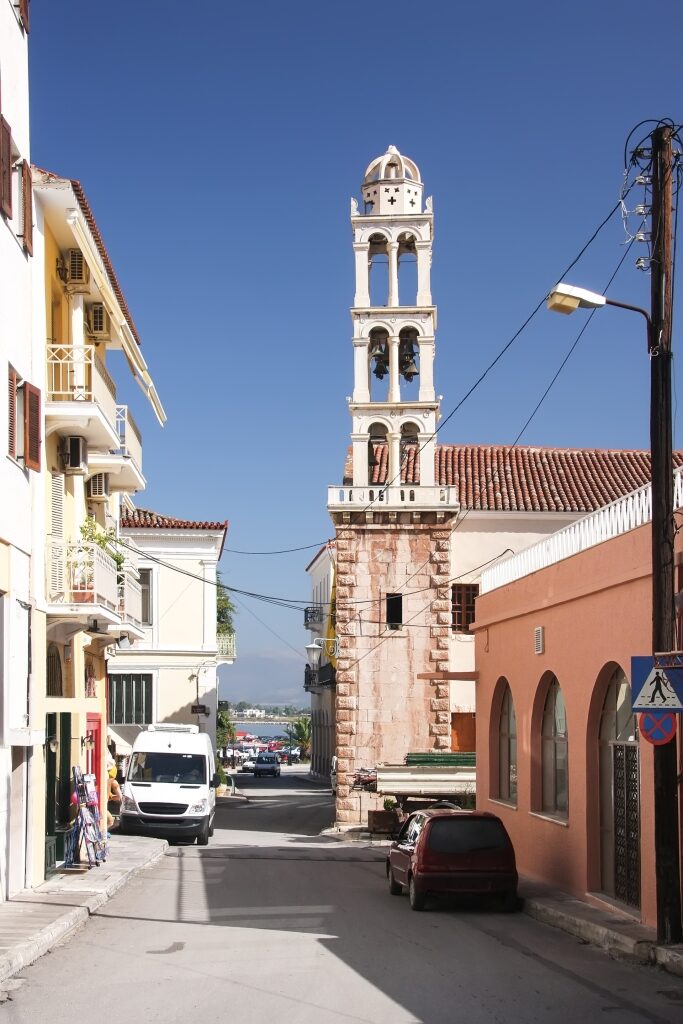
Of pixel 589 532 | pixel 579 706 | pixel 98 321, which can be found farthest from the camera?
pixel 98 321

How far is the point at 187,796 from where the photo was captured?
30.2 meters

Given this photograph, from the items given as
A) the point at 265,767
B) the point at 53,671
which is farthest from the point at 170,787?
the point at 265,767

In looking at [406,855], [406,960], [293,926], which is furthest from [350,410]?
[406,960]

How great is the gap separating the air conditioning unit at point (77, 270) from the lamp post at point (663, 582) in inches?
490

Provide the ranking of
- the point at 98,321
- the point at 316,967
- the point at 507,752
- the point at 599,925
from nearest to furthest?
the point at 316,967, the point at 599,925, the point at 507,752, the point at 98,321

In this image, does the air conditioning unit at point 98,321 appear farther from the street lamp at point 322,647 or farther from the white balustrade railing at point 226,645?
the white balustrade railing at point 226,645

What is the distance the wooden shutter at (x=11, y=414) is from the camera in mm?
17781

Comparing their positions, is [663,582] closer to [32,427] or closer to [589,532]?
[589,532]

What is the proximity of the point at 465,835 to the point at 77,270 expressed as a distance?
41.2 ft

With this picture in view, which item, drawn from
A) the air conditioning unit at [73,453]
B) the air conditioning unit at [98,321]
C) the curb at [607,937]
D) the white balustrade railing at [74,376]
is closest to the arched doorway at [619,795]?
the curb at [607,937]

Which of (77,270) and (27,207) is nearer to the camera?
(27,207)

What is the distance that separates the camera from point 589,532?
19.0 meters

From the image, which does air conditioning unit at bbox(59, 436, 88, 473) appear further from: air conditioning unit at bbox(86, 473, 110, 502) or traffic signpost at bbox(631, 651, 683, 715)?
traffic signpost at bbox(631, 651, 683, 715)

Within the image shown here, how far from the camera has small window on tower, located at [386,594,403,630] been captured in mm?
37938
